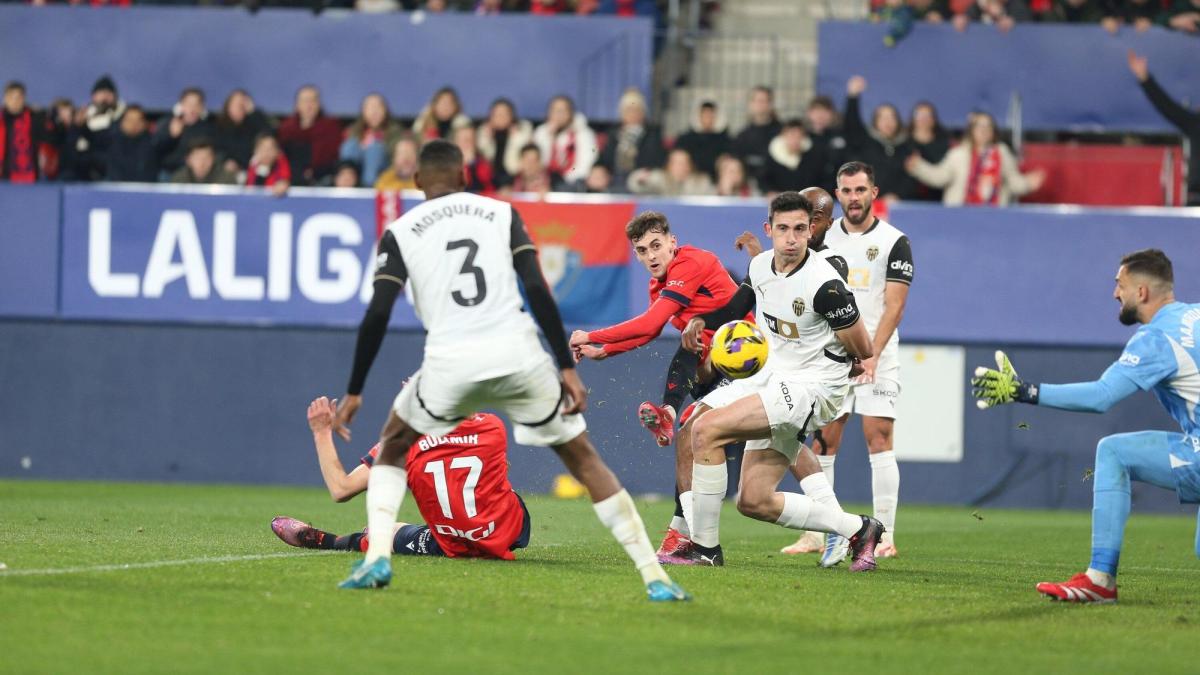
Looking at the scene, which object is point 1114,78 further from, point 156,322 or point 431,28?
point 156,322

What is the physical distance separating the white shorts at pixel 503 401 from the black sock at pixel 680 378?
120 inches

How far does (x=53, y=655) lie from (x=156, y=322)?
512 inches

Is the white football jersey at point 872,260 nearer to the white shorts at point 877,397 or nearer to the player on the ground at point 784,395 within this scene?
the white shorts at point 877,397

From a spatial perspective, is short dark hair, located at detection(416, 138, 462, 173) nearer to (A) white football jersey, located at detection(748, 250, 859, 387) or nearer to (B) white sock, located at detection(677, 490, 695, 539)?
(A) white football jersey, located at detection(748, 250, 859, 387)

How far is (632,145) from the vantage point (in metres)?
19.4

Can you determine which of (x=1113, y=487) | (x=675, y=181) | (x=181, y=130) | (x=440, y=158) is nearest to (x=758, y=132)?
(x=675, y=181)

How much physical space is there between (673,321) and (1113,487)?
129 inches

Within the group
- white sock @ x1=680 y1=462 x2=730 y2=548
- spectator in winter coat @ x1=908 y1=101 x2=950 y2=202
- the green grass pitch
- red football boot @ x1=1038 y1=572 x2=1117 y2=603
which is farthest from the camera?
spectator in winter coat @ x1=908 y1=101 x2=950 y2=202

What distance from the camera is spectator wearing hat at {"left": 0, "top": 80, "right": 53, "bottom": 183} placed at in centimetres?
1939

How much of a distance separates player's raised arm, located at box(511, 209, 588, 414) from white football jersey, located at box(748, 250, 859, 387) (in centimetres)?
227

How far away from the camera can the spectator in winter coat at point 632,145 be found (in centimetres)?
1930

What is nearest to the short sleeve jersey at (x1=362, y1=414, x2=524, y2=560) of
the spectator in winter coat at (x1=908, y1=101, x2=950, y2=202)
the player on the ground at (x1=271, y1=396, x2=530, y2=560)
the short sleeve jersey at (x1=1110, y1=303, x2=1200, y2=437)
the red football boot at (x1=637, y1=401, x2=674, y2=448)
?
the player on the ground at (x1=271, y1=396, x2=530, y2=560)

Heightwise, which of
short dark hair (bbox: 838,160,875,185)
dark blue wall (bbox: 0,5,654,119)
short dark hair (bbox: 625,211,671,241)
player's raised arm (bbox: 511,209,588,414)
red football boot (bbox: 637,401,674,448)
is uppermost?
dark blue wall (bbox: 0,5,654,119)

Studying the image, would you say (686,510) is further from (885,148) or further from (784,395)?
(885,148)
